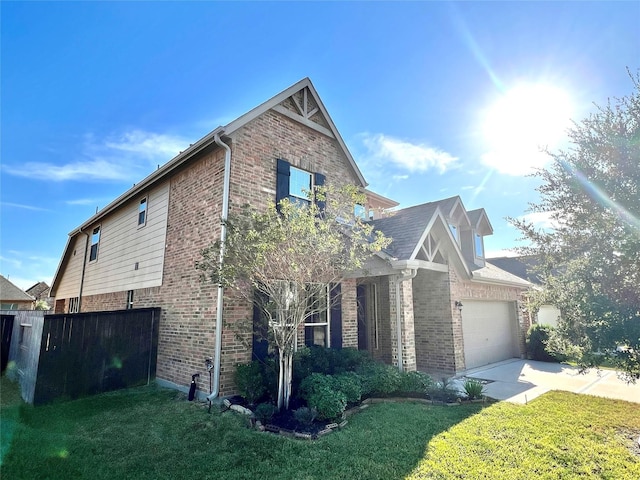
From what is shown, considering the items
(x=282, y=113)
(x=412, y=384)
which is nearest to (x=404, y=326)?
(x=412, y=384)

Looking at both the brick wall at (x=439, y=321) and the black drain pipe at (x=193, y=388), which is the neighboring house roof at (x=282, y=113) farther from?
the black drain pipe at (x=193, y=388)

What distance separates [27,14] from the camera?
25.2 feet

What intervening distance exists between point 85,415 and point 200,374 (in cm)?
220

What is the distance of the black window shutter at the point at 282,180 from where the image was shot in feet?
29.3

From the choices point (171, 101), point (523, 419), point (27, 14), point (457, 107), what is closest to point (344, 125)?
point (457, 107)

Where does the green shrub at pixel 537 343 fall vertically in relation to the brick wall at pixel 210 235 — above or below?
below

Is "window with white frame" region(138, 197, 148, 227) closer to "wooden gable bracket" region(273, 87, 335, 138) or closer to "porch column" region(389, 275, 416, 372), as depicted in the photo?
"wooden gable bracket" region(273, 87, 335, 138)

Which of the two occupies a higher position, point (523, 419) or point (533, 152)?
point (533, 152)

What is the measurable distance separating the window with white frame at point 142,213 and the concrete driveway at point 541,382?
11.7 m

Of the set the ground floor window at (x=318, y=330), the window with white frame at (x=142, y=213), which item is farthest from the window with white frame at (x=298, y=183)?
the window with white frame at (x=142, y=213)

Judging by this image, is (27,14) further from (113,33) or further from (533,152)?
(533,152)

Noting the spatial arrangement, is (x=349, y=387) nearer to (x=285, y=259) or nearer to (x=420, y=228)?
(x=285, y=259)

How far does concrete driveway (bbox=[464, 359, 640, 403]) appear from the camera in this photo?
8.26 m

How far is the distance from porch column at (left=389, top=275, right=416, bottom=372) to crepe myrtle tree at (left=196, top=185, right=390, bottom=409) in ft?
9.20
